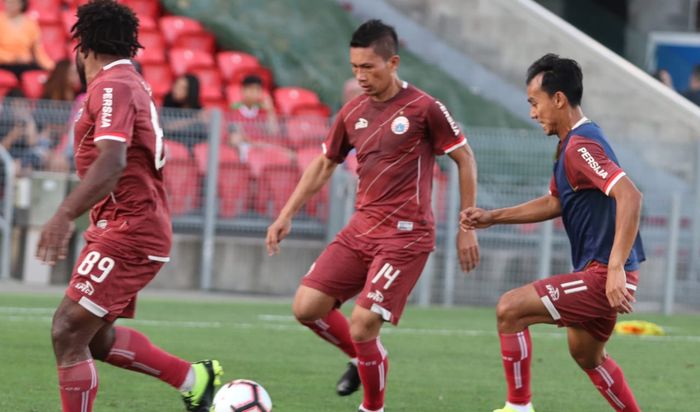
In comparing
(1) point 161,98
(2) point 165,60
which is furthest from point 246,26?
(1) point 161,98

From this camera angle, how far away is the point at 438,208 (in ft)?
55.9

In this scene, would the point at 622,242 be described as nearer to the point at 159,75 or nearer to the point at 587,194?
the point at 587,194

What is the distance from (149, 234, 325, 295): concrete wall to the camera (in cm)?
1700

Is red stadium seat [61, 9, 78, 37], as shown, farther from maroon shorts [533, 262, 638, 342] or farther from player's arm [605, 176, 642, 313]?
player's arm [605, 176, 642, 313]

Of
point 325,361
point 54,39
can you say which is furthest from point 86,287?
point 54,39

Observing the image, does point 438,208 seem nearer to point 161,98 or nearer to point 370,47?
point 161,98

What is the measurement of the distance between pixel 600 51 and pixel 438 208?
353 cm

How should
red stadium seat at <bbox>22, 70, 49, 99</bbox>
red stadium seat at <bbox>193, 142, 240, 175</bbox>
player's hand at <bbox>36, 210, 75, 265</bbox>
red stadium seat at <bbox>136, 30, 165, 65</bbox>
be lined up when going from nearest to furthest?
player's hand at <bbox>36, 210, 75, 265</bbox>, red stadium seat at <bbox>193, 142, 240, 175</bbox>, red stadium seat at <bbox>22, 70, 49, 99</bbox>, red stadium seat at <bbox>136, 30, 165, 65</bbox>

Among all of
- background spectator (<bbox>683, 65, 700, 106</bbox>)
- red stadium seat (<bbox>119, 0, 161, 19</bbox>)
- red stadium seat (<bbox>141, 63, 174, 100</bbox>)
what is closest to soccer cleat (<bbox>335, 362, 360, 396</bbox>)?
red stadium seat (<bbox>141, 63, 174, 100</bbox>)

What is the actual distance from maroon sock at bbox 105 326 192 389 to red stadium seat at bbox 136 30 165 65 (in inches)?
458

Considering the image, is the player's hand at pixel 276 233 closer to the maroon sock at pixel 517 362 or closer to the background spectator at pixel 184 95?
the maroon sock at pixel 517 362

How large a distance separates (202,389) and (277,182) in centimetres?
879

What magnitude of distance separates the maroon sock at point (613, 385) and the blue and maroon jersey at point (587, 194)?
1.86 ft

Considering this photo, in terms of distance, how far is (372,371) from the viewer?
8.27 meters
